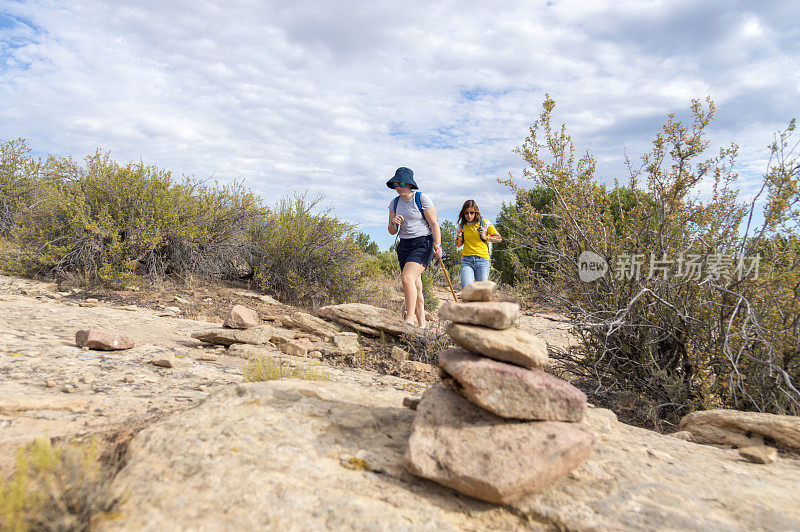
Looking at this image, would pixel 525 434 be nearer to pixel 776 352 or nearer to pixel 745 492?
pixel 745 492

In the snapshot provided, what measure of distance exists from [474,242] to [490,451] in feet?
16.1

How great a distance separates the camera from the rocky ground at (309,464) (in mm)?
1957

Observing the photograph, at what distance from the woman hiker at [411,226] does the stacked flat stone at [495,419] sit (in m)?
3.54

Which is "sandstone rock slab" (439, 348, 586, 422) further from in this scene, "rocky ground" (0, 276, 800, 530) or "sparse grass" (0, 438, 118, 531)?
"sparse grass" (0, 438, 118, 531)

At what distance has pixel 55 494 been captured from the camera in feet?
6.05

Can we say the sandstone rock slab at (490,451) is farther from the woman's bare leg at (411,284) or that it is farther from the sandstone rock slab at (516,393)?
the woman's bare leg at (411,284)

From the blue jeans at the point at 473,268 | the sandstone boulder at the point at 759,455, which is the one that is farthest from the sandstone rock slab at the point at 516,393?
the blue jeans at the point at 473,268

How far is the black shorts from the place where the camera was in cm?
654

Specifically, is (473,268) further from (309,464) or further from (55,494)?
(55,494)

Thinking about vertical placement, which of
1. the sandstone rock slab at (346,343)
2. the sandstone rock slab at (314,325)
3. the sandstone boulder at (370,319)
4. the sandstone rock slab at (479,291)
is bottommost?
the sandstone rock slab at (346,343)

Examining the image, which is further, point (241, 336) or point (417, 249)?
point (417, 249)

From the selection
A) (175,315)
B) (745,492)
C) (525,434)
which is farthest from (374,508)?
(175,315)

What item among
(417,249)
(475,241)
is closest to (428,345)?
(417,249)

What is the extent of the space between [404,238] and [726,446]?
431 centimetres
